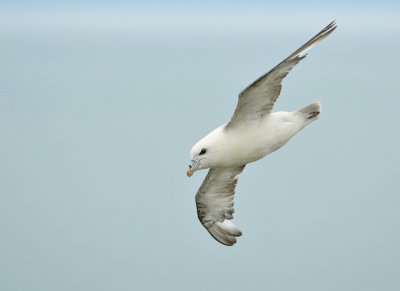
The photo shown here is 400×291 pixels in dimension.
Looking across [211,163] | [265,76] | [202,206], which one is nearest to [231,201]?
[202,206]

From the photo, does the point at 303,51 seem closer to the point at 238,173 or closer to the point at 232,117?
the point at 232,117

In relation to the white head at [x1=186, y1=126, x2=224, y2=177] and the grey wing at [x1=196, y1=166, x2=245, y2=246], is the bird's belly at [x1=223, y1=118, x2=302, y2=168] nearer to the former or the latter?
the white head at [x1=186, y1=126, x2=224, y2=177]

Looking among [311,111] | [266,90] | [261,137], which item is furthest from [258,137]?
[311,111]

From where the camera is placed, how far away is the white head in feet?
33.7

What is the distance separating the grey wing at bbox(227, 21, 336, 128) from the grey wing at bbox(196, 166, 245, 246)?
65.2 inches

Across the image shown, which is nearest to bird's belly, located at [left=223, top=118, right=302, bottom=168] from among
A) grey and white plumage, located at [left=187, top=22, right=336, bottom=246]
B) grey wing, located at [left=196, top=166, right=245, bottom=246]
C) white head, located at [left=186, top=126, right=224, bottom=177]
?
grey and white plumage, located at [left=187, top=22, right=336, bottom=246]

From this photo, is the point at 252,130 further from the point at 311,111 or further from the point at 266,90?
the point at 311,111

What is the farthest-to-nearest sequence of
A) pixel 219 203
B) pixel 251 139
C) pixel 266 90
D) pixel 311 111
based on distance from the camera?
pixel 219 203 < pixel 311 111 < pixel 251 139 < pixel 266 90

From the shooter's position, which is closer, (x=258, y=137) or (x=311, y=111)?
(x=258, y=137)

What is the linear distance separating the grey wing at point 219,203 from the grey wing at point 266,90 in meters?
1.66

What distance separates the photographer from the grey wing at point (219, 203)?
39.0 feet

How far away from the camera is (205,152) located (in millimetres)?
10297

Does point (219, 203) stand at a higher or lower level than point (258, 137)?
higher

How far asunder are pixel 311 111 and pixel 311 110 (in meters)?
0.01
